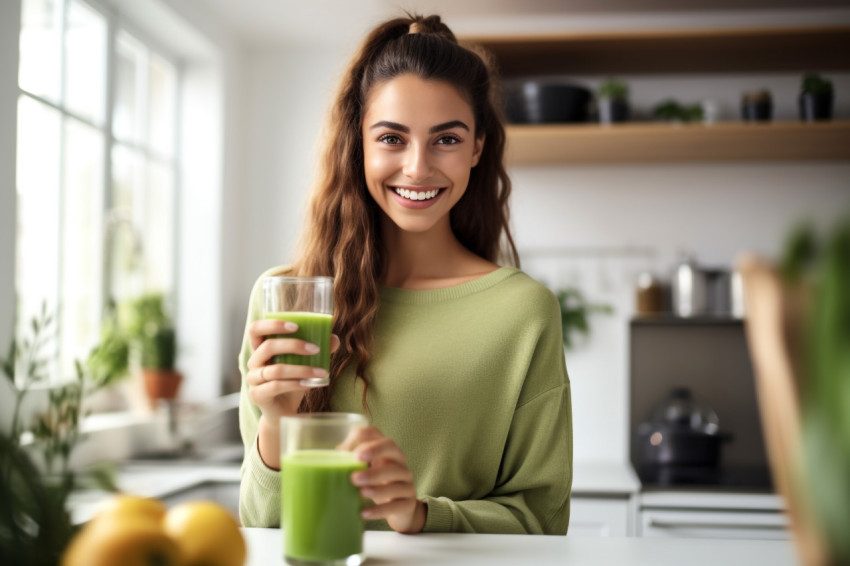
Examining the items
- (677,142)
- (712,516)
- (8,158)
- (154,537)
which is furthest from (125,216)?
(154,537)

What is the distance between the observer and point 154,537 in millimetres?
595

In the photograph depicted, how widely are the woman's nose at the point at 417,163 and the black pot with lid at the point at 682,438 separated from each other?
81.8 inches

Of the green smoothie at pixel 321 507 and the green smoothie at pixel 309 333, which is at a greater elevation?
the green smoothie at pixel 309 333

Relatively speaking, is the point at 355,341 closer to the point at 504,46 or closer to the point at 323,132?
the point at 323,132

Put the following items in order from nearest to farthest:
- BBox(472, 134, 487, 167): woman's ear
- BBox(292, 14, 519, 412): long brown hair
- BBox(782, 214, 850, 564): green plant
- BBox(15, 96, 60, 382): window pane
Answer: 1. BBox(782, 214, 850, 564): green plant
2. BBox(292, 14, 519, 412): long brown hair
3. BBox(472, 134, 487, 167): woman's ear
4. BBox(15, 96, 60, 382): window pane

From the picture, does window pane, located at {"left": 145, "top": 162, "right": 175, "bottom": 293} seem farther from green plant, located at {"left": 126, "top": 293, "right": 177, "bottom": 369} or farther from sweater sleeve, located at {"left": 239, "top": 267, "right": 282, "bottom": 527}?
sweater sleeve, located at {"left": 239, "top": 267, "right": 282, "bottom": 527}

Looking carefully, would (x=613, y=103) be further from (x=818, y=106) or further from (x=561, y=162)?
(x=818, y=106)

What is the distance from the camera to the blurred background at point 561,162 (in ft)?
11.0

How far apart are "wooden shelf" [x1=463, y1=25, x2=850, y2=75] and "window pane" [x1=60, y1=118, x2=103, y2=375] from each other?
1.57 meters

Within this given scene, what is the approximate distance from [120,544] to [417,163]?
2.96 feet

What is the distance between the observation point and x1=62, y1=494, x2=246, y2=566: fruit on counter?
580mm

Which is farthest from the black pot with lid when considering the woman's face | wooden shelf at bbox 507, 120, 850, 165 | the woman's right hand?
the woman's right hand

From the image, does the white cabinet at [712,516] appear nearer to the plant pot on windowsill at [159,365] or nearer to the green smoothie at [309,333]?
the plant pot on windowsill at [159,365]

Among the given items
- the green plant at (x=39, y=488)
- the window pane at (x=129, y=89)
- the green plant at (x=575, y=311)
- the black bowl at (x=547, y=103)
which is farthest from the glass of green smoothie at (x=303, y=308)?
the green plant at (x=575, y=311)
